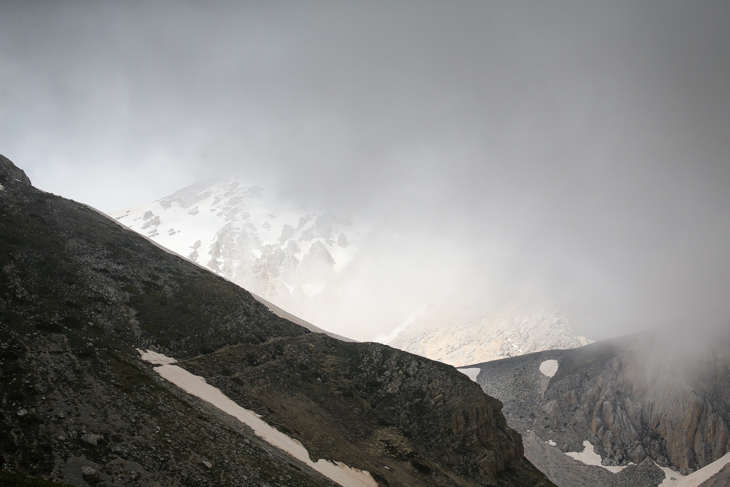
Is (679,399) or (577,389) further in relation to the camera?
(577,389)

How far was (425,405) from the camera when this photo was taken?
4803cm

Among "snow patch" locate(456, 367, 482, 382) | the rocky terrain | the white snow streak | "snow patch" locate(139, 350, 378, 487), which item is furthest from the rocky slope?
"snow patch" locate(456, 367, 482, 382)

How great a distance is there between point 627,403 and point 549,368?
21391 millimetres

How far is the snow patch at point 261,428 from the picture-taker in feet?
101

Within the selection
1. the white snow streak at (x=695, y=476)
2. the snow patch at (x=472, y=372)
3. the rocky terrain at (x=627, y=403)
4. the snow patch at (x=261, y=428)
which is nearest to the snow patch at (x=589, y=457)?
the rocky terrain at (x=627, y=403)

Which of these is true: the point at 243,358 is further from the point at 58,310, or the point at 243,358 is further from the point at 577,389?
the point at 577,389

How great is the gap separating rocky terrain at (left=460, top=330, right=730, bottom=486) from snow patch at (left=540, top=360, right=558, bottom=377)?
28 centimetres

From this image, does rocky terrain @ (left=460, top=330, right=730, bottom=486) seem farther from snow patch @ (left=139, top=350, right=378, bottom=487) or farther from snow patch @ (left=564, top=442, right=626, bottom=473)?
snow patch @ (left=139, top=350, right=378, bottom=487)

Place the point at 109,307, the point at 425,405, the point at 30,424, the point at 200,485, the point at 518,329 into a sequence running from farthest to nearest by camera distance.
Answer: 1. the point at 518,329
2. the point at 425,405
3. the point at 109,307
4. the point at 200,485
5. the point at 30,424

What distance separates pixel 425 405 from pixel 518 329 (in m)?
151

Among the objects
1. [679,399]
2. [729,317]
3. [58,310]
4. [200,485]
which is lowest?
[200,485]

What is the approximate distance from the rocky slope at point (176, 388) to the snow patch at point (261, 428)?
1.17 m

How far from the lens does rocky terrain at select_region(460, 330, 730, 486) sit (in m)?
90.1

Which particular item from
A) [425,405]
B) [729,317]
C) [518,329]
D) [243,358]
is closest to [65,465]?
[243,358]
